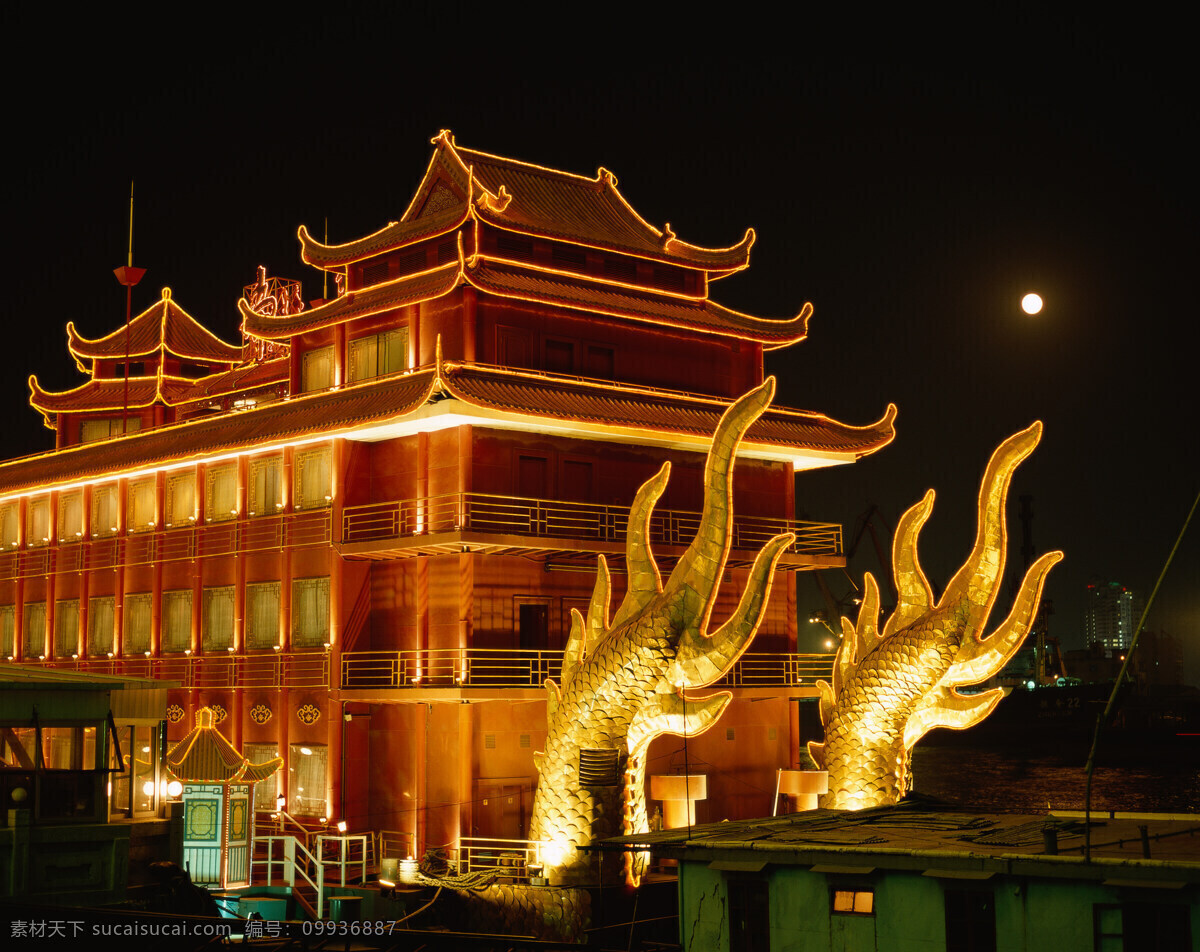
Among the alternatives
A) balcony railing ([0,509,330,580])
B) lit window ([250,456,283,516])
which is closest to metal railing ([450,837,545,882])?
balcony railing ([0,509,330,580])

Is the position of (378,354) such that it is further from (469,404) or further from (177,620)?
(177,620)

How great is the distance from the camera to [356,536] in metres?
34.3

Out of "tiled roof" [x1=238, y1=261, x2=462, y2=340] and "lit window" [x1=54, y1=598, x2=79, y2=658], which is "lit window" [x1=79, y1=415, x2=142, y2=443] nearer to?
"lit window" [x1=54, y1=598, x2=79, y2=658]

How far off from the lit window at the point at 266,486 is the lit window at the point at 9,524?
11.6 meters

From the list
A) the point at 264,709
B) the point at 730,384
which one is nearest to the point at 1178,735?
the point at 730,384

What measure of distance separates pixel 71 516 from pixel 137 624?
466 centimetres

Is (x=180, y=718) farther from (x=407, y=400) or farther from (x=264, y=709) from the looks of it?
(x=407, y=400)

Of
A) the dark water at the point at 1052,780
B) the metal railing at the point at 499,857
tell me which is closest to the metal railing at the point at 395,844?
the metal railing at the point at 499,857

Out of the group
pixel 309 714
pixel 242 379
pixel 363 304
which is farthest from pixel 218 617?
pixel 242 379

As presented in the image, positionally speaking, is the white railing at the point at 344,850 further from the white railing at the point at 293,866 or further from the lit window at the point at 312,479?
the lit window at the point at 312,479

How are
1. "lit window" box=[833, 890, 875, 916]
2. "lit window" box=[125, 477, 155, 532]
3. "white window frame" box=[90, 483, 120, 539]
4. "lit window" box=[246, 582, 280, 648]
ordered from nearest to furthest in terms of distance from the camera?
"lit window" box=[833, 890, 875, 916] → "lit window" box=[246, 582, 280, 648] → "lit window" box=[125, 477, 155, 532] → "white window frame" box=[90, 483, 120, 539]

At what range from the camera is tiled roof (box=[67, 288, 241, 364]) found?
157 feet

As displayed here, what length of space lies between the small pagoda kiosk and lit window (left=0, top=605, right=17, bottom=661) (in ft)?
53.2

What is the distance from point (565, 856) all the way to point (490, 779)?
4949 millimetres
